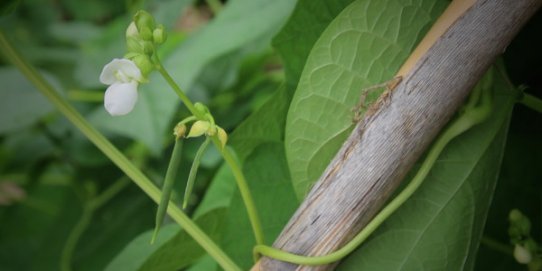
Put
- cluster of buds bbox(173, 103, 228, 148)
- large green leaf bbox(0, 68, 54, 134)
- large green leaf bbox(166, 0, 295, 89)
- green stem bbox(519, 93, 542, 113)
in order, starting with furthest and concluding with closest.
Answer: large green leaf bbox(0, 68, 54, 134) → large green leaf bbox(166, 0, 295, 89) → green stem bbox(519, 93, 542, 113) → cluster of buds bbox(173, 103, 228, 148)

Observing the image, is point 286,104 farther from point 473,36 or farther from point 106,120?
point 106,120

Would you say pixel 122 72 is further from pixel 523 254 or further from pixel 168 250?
pixel 523 254

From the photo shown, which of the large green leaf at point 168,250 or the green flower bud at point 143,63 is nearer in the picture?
the green flower bud at point 143,63

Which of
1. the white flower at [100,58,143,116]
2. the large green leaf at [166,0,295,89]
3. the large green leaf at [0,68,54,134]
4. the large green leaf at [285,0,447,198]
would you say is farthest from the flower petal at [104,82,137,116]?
the large green leaf at [0,68,54,134]

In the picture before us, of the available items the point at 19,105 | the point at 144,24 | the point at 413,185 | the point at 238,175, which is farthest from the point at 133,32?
the point at 19,105

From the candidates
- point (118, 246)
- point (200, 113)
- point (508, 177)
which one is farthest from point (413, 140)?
point (118, 246)

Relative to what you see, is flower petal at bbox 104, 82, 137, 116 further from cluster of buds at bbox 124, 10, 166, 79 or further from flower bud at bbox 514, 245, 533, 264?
flower bud at bbox 514, 245, 533, 264

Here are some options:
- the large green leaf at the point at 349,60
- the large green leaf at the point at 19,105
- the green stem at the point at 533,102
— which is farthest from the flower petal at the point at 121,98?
the large green leaf at the point at 19,105

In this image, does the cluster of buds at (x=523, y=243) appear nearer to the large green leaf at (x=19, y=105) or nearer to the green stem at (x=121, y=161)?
the green stem at (x=121, y=161)
